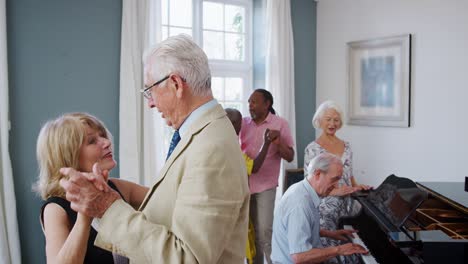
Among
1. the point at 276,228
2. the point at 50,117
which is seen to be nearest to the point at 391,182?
the point at 276,228

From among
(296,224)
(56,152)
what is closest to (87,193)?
(56,152)

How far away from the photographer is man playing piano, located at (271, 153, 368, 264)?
210 centimetres

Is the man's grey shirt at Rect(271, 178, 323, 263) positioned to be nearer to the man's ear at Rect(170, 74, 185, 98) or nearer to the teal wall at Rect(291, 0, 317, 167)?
the man's ear at Rect(170, 74, 185, 98)

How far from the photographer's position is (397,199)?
2.29 m

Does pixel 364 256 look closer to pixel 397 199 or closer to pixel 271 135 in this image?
pixel 397 199

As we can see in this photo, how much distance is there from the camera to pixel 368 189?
2867 mm

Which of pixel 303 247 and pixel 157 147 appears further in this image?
pixel 157 147

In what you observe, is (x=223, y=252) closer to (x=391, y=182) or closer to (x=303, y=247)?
(x=303, y=247)

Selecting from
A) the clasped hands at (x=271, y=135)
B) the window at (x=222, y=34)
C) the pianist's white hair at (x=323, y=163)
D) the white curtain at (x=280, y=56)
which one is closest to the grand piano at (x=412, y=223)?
the pianist's white hair at (x=323, y=163)

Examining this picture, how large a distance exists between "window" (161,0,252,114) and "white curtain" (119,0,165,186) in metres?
0.41

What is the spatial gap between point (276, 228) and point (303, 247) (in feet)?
0.70

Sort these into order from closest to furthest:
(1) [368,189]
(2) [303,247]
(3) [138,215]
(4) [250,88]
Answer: (3) [138,215] → (2) [303,247] → (1) [368,189] → (4) [250,88]

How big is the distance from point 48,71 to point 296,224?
7.16 feet

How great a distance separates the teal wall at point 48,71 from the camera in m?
3.02
